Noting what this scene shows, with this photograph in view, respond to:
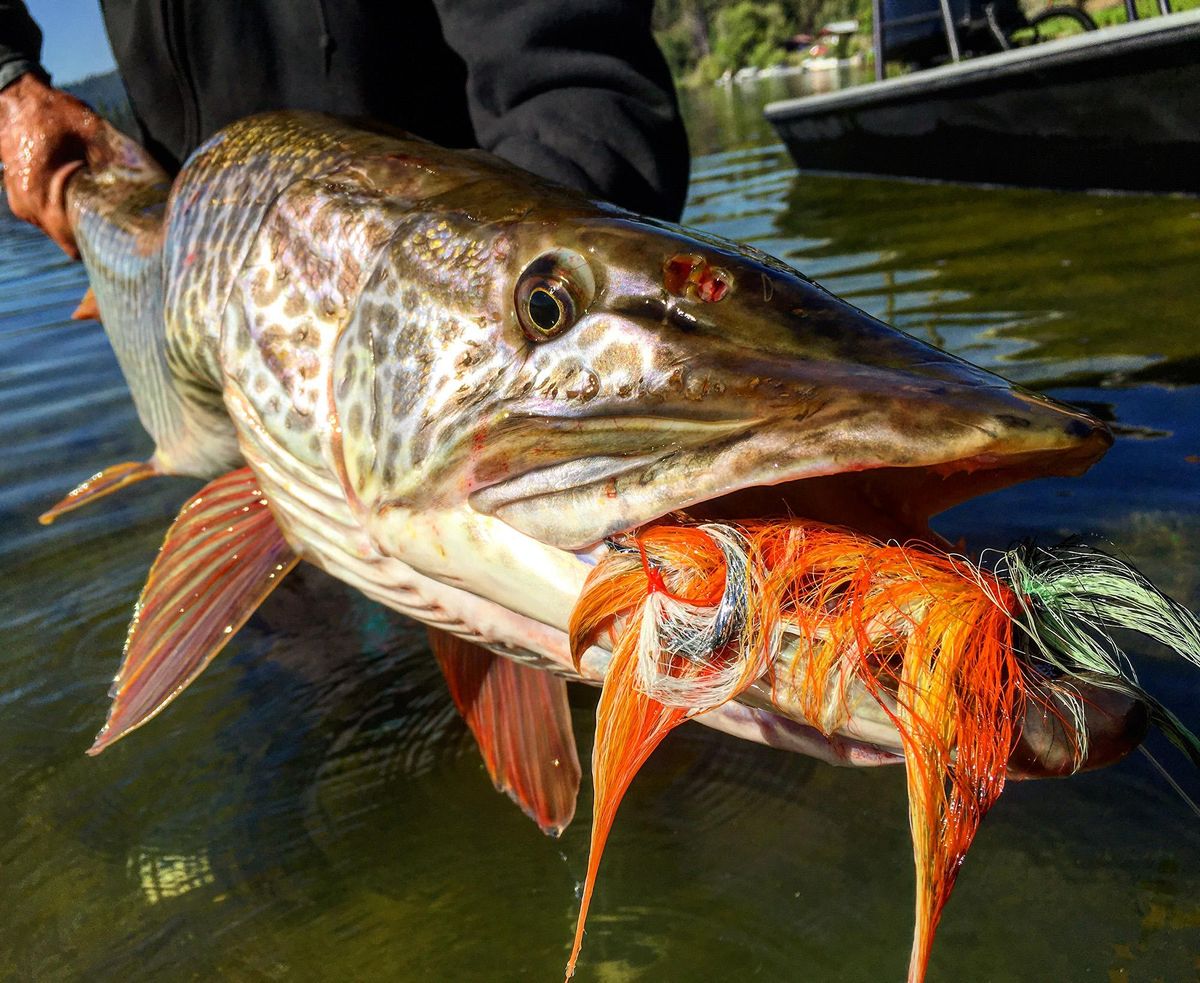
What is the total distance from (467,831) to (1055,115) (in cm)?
621

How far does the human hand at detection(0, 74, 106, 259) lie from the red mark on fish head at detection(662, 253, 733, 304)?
234 cm

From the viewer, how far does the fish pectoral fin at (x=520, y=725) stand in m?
2.00

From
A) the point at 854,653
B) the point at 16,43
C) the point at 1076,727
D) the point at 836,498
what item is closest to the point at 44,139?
the point at 16,43

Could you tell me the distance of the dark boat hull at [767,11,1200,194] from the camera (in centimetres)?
571

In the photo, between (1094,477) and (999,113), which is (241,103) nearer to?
(1094,477)

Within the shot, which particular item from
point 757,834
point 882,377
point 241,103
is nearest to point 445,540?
point 882,377

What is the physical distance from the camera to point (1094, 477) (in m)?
3.11

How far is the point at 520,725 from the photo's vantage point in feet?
6.77

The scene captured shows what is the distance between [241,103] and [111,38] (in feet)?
1.67

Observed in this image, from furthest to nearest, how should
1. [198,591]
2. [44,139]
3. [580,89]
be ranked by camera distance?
1. [44,139]
2. [580,89]
3. [198,591]

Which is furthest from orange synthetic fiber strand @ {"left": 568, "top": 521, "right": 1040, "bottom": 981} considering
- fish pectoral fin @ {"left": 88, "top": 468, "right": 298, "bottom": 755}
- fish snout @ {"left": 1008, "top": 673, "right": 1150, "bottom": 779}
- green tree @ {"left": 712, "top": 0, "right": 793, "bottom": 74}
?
green tree @ {"left": 712, "top": 0, "right": 793, "bottom": 74}

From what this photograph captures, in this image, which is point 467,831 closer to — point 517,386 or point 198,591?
point 198,591

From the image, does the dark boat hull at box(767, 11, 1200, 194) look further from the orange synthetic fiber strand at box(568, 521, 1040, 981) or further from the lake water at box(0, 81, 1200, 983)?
the orange synthetic fiber strand at box(568, 521, 1040, 981)

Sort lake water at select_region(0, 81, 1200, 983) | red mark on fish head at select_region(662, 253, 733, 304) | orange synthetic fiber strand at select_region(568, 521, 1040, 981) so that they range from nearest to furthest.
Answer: orange synthetic fiber strand at select_region(568, 521, 1040, 981), red mark on fish head at select_region(662, 253, 733, 304), lake water at select_region(0, 81, 1200, 983)
